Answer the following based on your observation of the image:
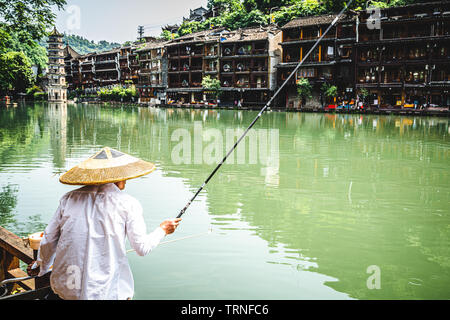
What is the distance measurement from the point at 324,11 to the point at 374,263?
5088cm

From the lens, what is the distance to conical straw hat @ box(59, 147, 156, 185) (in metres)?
2.59

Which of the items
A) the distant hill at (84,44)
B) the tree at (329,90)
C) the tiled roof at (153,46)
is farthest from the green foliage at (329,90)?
the distant hill at (84,44)

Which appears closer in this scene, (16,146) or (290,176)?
(290,176)

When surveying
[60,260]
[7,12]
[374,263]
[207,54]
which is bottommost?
[374,263]

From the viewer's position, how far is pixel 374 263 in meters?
5.38

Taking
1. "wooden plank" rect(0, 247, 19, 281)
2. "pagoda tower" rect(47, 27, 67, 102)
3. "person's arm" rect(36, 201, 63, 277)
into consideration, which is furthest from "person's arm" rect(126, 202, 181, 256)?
"pagoda tower" rect(47, 27, 67, 102)

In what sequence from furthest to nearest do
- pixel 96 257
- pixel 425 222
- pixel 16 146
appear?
pixel 16 146, pixel 425 222, pixel 96 257

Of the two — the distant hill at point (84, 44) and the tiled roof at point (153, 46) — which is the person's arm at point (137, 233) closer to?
the tiled roof at point (153, 46)

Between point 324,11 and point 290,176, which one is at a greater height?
point 324,11

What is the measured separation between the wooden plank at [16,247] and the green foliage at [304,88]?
42.7 metres

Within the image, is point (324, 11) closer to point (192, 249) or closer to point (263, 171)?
point (263, 171)

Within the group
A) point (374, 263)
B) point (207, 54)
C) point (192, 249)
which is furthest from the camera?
point (207, 54)

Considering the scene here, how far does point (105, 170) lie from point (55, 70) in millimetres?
89380

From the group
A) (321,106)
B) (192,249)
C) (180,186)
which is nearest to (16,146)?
(180,186)
